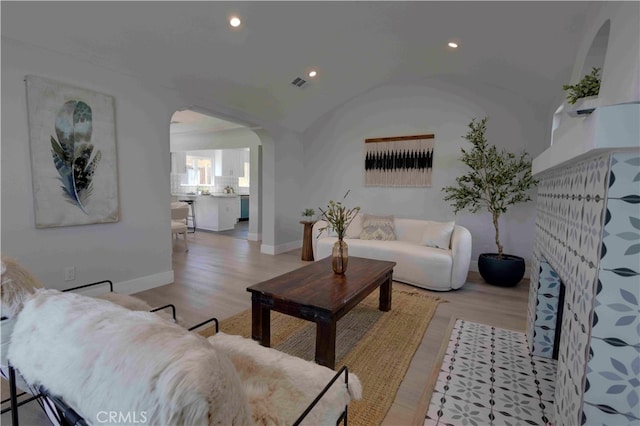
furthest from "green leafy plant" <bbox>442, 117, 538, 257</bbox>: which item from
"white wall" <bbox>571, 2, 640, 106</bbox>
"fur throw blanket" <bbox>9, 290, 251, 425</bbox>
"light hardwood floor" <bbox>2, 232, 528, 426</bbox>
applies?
"fur throw blanket" <bbox>9, 290, 251, 425</bbox>

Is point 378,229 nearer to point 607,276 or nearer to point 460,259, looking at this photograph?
point 460,259

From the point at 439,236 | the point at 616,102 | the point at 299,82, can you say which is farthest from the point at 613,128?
the point at 299,82

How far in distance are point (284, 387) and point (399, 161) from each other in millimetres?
4629

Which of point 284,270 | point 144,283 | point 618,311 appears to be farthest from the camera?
point 284,270

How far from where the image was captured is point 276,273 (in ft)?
14.3

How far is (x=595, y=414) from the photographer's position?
3.53 feet

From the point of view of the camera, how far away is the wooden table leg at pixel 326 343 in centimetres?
200

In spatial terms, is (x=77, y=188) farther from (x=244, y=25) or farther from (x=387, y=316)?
(x=387, y=316)

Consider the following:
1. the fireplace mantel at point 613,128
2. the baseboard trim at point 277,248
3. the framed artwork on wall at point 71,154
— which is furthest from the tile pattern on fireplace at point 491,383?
the baseboard trim at point 277,248

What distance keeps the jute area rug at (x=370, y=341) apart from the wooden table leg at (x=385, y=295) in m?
0.07

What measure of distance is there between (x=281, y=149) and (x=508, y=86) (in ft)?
12.0

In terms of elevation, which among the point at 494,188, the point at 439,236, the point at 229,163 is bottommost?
the point at 439,236

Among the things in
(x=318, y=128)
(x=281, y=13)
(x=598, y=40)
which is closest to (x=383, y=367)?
(x=598, y=40)

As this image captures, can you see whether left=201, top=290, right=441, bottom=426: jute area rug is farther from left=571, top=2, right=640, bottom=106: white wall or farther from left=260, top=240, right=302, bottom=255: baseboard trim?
left=260, top=240, right=302, bottom=255: baseboard trim
